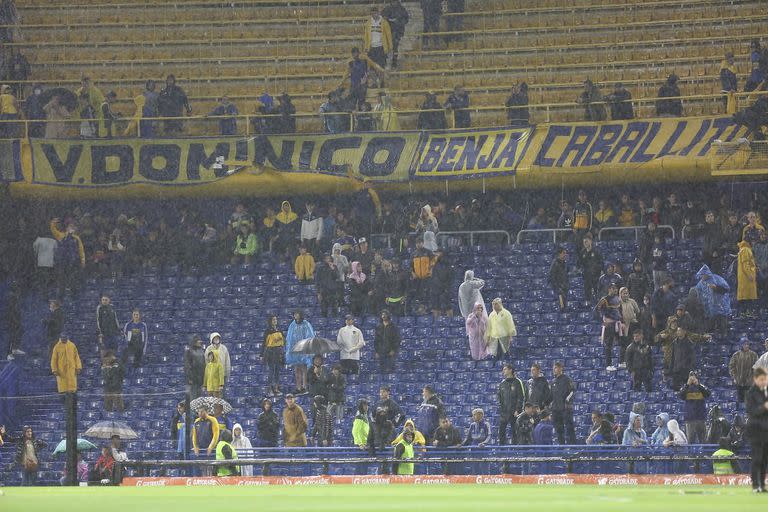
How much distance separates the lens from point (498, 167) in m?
31.6

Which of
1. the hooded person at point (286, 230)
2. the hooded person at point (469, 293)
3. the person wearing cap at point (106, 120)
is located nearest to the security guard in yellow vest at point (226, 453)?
the hooded person at point (469, 293)

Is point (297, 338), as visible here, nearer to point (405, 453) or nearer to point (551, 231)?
point (405, 453)

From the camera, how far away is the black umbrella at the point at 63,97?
33.5 m

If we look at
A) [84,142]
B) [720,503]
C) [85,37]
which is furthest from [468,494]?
[85,37]

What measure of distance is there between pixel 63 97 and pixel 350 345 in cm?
1040

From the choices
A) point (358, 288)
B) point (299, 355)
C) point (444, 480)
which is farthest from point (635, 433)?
point (358, 288)

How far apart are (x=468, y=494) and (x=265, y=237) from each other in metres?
16.0

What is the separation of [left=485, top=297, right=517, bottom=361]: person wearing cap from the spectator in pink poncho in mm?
99

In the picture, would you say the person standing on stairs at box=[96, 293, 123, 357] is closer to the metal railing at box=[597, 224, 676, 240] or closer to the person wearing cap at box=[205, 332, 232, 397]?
the person wearing cap at box=[205, 332, 232, 397]

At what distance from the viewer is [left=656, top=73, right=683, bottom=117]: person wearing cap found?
31.4 m

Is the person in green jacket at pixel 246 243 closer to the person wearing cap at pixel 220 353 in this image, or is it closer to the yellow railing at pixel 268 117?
the yellow railing at pixel 268 117

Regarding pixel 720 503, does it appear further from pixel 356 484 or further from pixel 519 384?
pixel 519 384

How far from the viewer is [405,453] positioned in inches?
882

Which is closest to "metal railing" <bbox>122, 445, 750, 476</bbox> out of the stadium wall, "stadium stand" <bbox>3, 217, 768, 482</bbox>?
"stadium stand" <bbox>3, 217, 768, 482</bbox>
